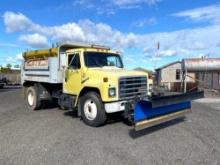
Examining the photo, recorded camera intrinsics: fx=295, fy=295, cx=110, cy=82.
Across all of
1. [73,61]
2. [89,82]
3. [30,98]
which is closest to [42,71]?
[30,98]

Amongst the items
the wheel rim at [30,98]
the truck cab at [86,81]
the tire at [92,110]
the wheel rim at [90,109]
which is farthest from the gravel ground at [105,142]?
the wheel rim at [30,98]

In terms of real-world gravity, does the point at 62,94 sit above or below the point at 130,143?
above

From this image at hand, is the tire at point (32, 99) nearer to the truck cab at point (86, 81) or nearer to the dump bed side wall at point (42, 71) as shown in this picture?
the truck cab at point (86, 81)

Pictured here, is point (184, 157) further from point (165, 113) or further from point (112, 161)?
point (165, 113)

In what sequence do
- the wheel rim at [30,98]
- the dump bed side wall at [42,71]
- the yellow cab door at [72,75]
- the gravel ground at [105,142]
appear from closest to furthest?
the gravel ground at [105,142], the yellow cab door at [72,75], the dump bed side wall at [42,71], the wheel rim at [30,98]

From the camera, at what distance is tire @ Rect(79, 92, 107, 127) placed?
927 cm

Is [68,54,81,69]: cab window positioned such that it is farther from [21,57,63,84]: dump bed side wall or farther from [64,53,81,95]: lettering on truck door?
[21,57,63,84]: dump bed side wall

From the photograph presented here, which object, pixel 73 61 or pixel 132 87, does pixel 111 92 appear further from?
pixel 73 61

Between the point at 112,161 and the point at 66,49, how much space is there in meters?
6.50

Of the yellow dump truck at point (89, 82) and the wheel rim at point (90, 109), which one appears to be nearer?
the yellow dump truck at point (89, 82)

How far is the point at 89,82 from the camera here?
978cm

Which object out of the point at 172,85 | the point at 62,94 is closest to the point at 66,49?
the point at 62,94

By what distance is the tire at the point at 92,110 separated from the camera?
365 inches

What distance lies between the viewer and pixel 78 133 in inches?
342
